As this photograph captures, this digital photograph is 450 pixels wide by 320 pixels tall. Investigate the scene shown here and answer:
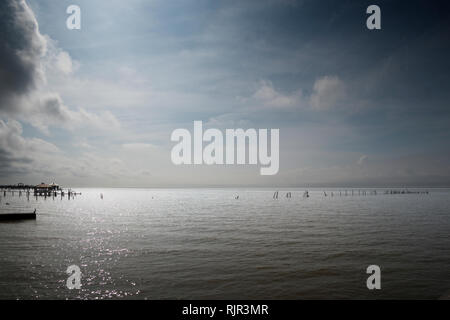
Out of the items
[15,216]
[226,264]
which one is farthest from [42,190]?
[226,264]

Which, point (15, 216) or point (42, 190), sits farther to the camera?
point (42, 190)

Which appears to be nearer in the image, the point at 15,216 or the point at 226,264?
the point at 226,264

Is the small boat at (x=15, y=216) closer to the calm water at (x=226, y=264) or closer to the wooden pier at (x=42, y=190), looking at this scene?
the calm water at (x=226, y=264)

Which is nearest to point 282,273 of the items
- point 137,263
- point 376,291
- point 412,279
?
point 376,291

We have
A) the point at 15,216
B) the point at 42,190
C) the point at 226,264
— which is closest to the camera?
the point at 226,264

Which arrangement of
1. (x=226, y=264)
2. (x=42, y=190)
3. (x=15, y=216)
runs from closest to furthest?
(x=226, y=264) → (x=15, y=216) → (x=42, y=190)

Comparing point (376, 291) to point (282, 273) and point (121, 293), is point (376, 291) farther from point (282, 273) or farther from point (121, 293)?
point (121, 293)

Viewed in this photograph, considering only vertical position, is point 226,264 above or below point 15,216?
below

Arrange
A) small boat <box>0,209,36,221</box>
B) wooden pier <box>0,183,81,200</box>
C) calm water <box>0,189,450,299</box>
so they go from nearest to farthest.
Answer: calm water <box>0,189,450,299</box> < small boat <box>0,209,36,221</box> < wooden pier <box>0,183,81,200</box>

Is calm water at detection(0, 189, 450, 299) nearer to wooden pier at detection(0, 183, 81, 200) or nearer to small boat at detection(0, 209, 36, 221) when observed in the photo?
small boat at detection(0, 209, 36, 221)

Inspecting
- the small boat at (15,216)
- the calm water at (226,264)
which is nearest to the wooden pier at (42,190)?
the small boat at (15,216)

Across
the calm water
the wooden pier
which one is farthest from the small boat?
the wooden pier

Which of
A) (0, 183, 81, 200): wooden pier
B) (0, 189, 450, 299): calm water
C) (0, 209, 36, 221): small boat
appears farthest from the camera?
(0, 183, 81, 200): wooden pier

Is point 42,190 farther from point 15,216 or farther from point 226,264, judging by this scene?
point 226,264
